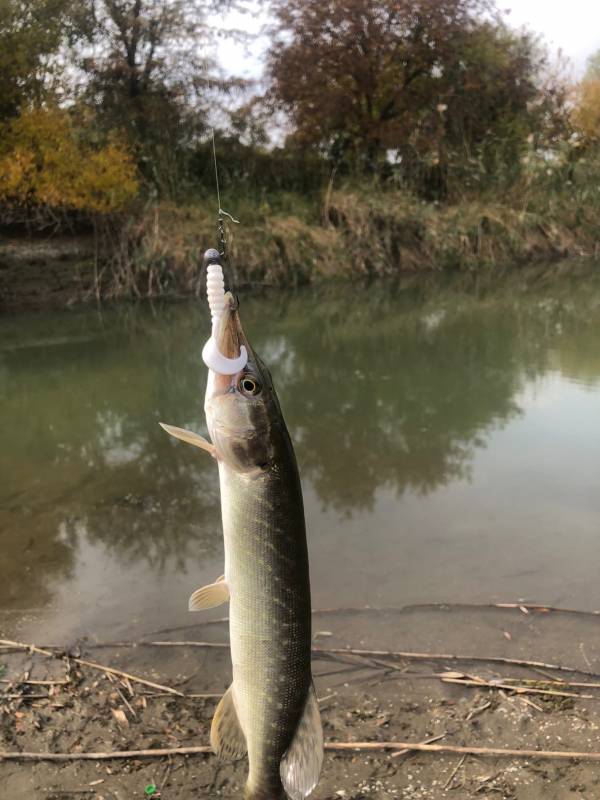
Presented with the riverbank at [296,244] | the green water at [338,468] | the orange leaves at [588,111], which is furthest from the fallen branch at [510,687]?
the orange leaves at [588,111]

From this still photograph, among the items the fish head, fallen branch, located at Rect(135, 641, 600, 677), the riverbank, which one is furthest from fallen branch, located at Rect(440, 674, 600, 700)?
the riverbank

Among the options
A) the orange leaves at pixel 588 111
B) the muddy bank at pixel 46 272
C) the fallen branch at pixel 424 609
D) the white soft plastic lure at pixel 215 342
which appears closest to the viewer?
the white soft plastic lure at pixel 215 342

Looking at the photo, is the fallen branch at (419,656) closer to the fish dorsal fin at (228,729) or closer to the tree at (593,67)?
the fish dorsal fin at (228,729)

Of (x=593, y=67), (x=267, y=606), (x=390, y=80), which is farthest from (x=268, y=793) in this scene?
(x=593, y=67)

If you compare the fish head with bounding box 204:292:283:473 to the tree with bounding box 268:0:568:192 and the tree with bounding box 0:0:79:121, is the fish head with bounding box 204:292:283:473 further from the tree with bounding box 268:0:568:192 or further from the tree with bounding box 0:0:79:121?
the tree with bounding box 268:0:568:192

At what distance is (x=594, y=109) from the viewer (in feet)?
85.8

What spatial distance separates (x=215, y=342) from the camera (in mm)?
1745

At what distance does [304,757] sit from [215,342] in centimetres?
116

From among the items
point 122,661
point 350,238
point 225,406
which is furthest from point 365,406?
point 350,238

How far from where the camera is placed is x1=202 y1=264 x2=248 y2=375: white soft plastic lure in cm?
168

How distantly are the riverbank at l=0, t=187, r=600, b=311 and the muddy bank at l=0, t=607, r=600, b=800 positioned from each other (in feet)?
44.5

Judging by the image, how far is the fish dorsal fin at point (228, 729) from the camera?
6.64 ft

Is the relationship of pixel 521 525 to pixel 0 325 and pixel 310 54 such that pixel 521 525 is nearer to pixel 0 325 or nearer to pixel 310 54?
pixel 0 325

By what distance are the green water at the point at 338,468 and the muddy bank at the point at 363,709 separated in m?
0.30
